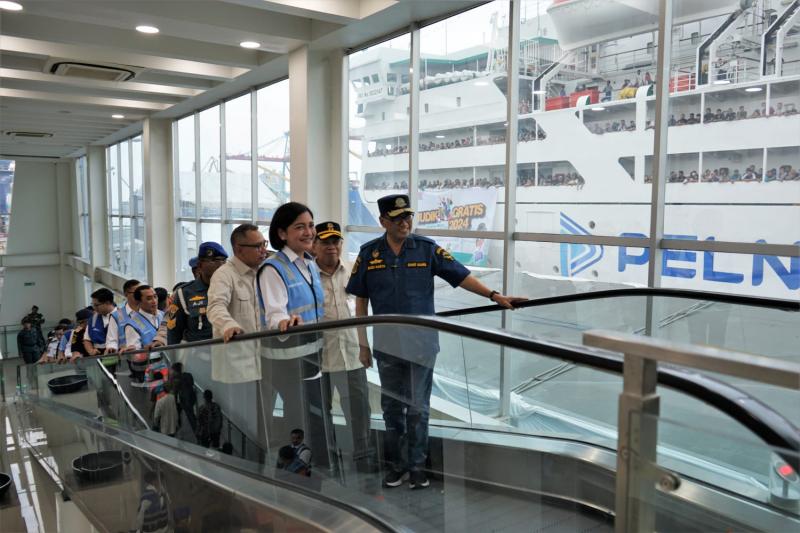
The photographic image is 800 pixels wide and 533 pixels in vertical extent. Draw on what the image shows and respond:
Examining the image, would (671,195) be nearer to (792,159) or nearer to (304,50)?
(792,159)

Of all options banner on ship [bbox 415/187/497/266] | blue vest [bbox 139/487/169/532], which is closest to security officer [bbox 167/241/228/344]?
blue vest [bbox 139/487/169/532]

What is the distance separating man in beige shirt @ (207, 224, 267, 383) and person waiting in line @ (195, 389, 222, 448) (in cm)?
18

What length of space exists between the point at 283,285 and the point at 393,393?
1.00 meters

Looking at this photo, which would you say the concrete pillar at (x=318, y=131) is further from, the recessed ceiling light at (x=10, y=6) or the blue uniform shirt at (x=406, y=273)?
the blue uniform shirt at (x=406, y=273)

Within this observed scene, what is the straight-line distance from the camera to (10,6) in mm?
6844

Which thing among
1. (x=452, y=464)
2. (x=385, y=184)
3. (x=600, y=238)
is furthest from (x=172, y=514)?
(x=385, y=184)

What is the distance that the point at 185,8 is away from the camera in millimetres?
7273

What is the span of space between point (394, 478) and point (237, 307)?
5.56 ft

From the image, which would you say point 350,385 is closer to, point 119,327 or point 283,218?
point 283,218

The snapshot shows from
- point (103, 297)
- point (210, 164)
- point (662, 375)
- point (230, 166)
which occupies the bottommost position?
point (103, 297)

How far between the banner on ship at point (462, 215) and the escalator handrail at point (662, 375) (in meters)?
4.40

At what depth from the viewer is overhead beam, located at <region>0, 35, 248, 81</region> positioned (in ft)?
27.9

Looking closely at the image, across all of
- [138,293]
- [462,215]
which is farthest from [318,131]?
[138,293]

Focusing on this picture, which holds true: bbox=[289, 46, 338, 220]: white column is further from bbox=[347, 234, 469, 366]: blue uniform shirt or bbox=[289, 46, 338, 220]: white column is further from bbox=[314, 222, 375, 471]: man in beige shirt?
bbox=[314, 222, 375, 471]: man in beige shirt
